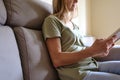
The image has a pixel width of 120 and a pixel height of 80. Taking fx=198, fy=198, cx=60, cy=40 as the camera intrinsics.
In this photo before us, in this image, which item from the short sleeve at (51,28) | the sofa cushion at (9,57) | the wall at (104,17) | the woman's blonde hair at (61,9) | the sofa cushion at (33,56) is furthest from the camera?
the wall at (104,17)

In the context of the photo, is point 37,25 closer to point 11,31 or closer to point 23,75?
point 11,31

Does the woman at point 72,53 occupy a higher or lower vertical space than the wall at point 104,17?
Answer: higher

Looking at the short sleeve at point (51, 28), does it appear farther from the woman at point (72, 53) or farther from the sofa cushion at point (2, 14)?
the sofa cushion at point (2, 14)

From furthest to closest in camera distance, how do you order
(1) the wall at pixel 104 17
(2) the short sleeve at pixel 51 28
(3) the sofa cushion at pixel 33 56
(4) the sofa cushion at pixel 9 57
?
(1) the wall at pixel 104 17 < (2) the short sleeve at pixel 51 28 < (3) the sofa cushion at pixel 33 56 < (4) the sofa cushion at pixel 9 57

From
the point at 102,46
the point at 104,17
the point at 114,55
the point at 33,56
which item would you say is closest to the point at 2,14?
the point at 33,56

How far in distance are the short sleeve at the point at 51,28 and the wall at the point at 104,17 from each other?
1.51 metres

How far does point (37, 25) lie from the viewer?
1.23m

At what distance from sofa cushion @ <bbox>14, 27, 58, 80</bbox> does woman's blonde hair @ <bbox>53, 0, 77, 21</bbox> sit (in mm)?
234

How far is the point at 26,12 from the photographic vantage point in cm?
114

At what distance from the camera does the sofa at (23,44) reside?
3.11ft

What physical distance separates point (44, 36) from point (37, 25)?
109mm

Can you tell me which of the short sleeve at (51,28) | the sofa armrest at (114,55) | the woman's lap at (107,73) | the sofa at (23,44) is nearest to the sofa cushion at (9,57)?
the sofa at (23,44)

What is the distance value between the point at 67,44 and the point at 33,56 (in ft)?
0.81

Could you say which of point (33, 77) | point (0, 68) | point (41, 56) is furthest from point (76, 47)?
point (0, 68)
